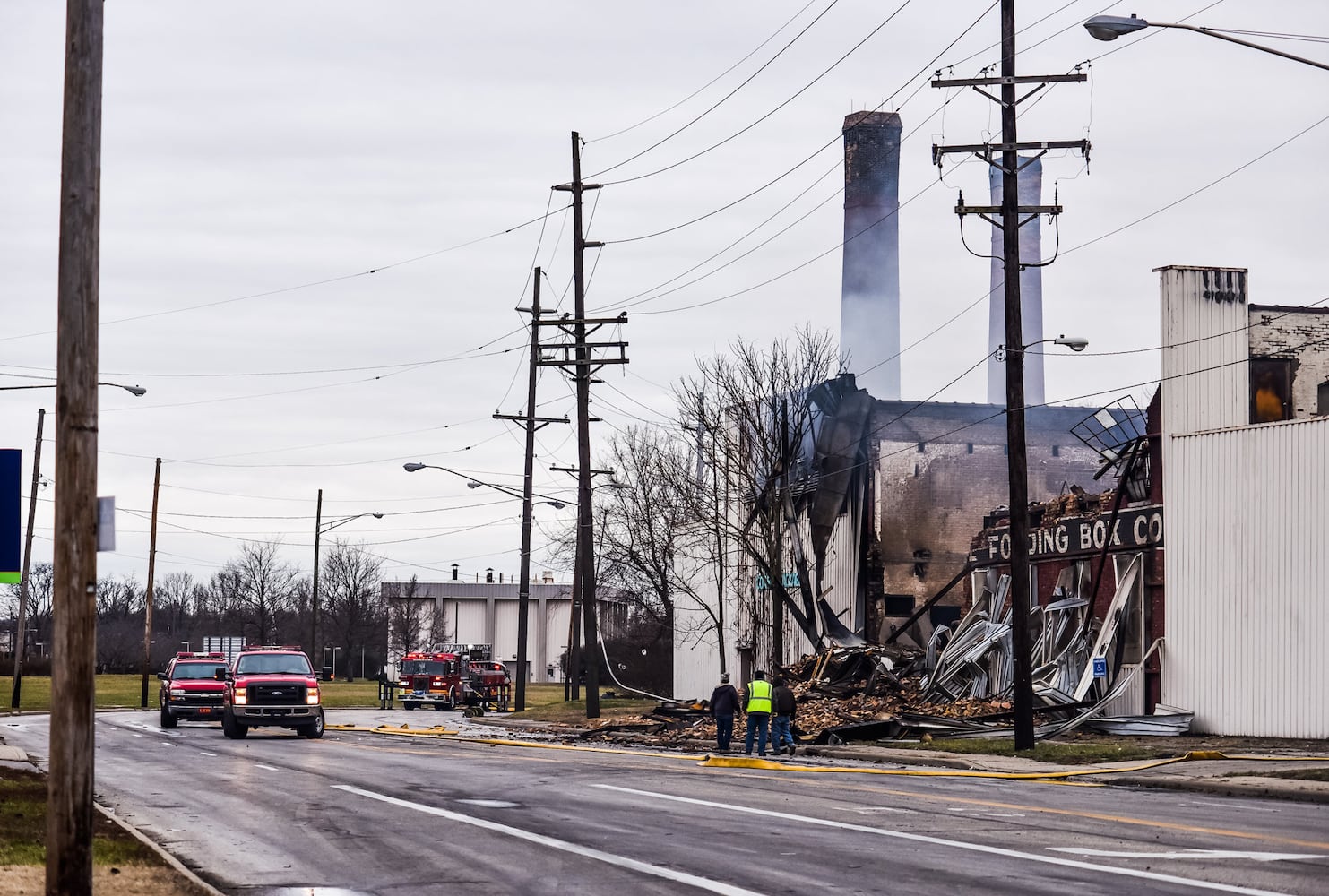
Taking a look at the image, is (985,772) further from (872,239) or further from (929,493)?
(872,239)

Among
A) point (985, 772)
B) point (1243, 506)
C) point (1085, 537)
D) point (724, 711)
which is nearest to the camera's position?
point (985, 772)

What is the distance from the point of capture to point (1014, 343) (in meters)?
28.5

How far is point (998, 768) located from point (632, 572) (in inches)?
2226

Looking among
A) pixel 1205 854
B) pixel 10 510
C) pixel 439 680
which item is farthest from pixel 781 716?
pixel 439 680

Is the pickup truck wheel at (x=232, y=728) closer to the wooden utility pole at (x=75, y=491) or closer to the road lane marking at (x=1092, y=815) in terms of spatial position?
the road lane marking at (x=1092, y=815)

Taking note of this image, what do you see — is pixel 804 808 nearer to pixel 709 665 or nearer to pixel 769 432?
pixel 769 432

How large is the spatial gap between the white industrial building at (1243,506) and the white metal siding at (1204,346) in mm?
27

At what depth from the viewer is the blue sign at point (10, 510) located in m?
13.1

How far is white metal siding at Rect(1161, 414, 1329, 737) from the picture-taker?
31750mm

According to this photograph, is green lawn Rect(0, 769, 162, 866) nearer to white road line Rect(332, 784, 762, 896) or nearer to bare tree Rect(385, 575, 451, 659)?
white road line Rect(332, 784, 762, 896)

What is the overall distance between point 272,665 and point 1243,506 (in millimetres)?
→ 22087

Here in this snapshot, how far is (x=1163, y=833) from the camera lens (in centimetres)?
1449

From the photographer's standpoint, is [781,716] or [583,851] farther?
[781,716]

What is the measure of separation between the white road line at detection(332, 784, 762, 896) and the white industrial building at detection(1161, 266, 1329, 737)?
20369 mm
